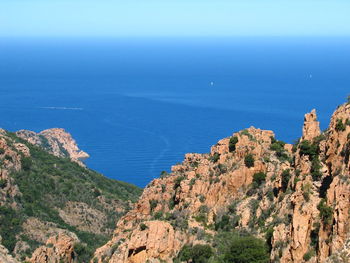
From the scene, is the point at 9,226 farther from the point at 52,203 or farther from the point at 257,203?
the point at 257,203

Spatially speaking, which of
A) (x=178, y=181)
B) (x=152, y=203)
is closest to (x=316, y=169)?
(x=178, y=181)

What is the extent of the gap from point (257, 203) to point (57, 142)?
271ft

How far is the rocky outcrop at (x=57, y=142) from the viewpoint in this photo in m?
100

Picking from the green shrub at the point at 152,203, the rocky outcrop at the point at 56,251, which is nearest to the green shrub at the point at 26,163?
the rocky outcrop at the point at 56,251

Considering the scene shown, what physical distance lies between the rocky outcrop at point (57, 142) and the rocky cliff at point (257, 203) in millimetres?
62408

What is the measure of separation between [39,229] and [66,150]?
63.9m

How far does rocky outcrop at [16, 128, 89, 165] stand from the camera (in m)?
100

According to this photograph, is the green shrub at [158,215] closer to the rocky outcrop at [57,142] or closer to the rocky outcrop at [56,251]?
the rocky outcrop at [56,251]

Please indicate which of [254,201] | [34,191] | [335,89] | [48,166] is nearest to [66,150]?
[48,166]

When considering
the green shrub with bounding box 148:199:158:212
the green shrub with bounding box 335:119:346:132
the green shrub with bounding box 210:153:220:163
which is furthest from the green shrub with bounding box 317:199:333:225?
the green shrub with bounding box 148:199:158:212

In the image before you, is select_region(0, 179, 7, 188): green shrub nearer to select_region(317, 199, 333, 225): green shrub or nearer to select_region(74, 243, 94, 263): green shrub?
select_region(74, 243, 94, 263): green shrub

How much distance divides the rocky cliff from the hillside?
9.95 meters

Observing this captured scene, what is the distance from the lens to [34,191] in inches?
2226

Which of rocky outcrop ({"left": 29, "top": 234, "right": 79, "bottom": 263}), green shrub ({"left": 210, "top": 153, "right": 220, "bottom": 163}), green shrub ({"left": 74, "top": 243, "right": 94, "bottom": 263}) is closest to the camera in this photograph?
green shrub ({"left": 210, "top": 153, "right": 220, "bottom": 163})
